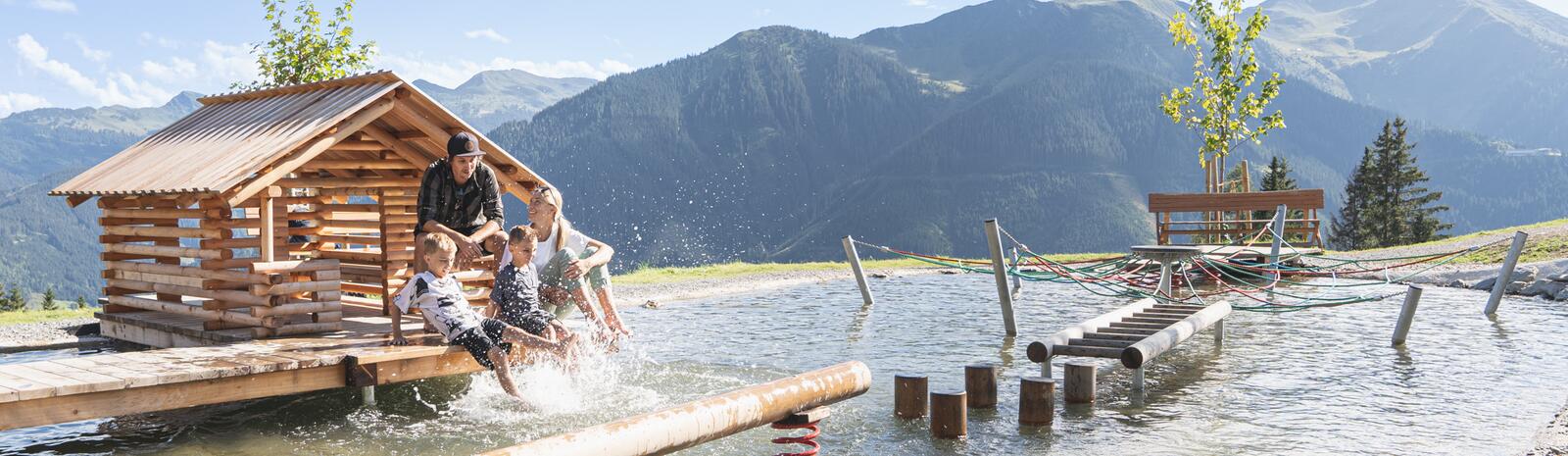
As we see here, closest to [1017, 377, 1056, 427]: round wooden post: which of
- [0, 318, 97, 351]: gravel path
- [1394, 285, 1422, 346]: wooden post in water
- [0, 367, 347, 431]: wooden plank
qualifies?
[0, 367, 347, 431]: wooden plank

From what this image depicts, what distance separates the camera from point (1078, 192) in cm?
19738

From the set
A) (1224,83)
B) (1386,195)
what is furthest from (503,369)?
(1386,195)

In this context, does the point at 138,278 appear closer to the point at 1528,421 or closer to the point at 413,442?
the point at 413,442

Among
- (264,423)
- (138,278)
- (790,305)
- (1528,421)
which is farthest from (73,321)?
(1528,421)

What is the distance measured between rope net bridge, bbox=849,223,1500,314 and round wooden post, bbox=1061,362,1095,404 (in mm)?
4788

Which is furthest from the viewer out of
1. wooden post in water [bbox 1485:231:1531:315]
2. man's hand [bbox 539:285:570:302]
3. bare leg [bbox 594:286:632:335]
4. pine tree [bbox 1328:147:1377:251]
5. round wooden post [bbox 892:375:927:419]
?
pine tree [bbox 1328:147:1377:251]

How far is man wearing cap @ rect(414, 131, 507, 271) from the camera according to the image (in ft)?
31.8

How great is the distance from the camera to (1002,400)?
10656 mm

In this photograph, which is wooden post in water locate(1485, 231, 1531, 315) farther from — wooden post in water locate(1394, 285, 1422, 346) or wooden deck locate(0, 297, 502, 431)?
wooden deck locate(0, 297, 502, 431)

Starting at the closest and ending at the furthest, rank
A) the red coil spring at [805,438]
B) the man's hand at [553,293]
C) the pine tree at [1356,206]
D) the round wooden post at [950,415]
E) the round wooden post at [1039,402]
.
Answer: the red coil spring at [805,438], the round wooden post at [950,415], the round wooden post at [1039,402], the man's hand at [553,293], the pine tree at [1356,206]

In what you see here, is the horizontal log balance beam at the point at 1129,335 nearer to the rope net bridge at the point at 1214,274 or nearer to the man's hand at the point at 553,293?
the rope net bridge at the point at 1214,274

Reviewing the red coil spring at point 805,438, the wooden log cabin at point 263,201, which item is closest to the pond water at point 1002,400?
the wooden log cabin at point 263,201

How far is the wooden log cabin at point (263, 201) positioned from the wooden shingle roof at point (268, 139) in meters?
0.02

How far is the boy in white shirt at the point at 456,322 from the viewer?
29.5 feet
